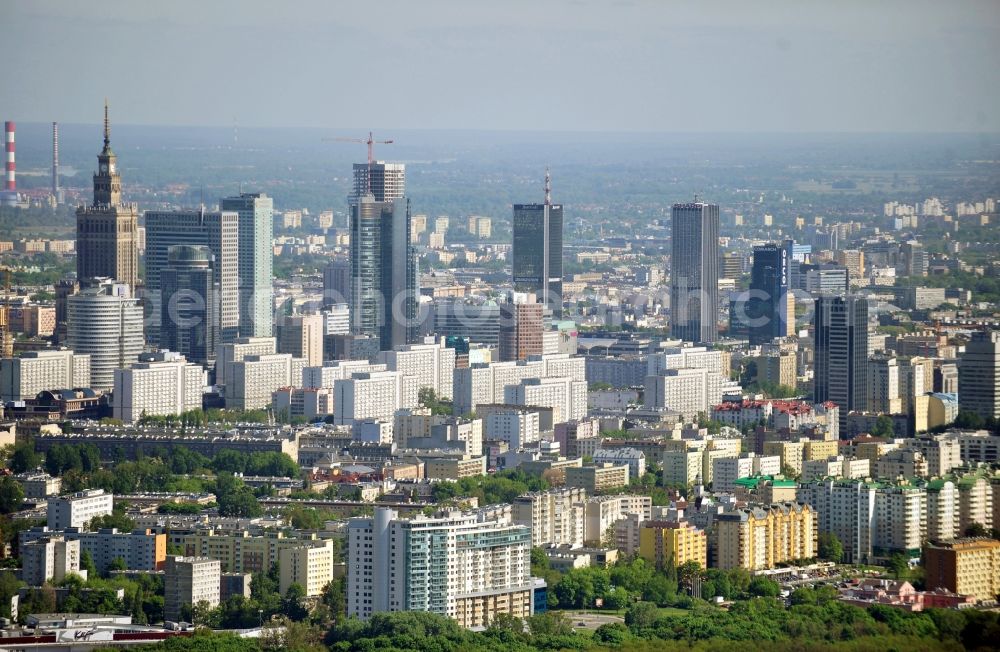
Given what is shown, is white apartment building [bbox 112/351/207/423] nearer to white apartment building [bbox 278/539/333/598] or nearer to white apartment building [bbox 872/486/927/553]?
white apartment building [bbox 872/486/927/553]

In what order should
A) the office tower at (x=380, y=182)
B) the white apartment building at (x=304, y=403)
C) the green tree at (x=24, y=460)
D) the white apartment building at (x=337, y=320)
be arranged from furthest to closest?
the office tower at (x=380, y=182) → the white apartment building at (x=337, y=320) → the white apartment building at (x=304, y=403) → the green tree at (x=24, y=460)

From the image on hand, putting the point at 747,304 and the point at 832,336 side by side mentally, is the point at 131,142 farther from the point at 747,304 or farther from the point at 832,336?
the point at 832,336

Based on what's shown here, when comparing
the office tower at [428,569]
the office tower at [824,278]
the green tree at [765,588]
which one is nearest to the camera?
the office tower at [428,569]

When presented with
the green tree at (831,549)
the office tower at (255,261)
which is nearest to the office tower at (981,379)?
the green tree at (831,549)

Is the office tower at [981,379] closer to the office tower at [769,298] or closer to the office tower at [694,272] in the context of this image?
the office tower at [769,298]

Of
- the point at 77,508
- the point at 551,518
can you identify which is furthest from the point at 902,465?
the point at 77,508

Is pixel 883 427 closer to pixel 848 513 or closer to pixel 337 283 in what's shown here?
pixel 848 513
